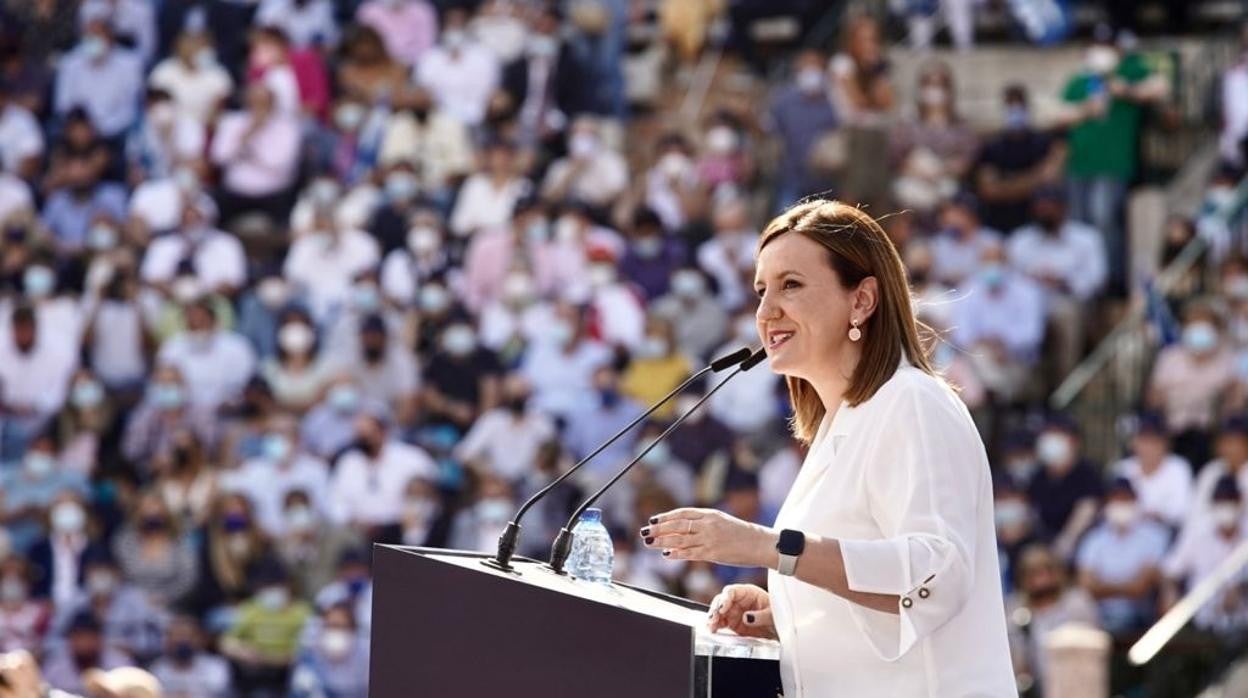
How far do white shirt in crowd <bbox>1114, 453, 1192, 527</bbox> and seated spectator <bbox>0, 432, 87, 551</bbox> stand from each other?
6099mm

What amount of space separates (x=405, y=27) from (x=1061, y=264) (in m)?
5.70

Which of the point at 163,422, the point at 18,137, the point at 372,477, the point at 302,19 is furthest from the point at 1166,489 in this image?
the point at 18,137

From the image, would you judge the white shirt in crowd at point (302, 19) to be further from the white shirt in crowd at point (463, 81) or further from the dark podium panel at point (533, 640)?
the dark podium panel at point (533, 640)

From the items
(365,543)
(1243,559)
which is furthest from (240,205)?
(1243,559)

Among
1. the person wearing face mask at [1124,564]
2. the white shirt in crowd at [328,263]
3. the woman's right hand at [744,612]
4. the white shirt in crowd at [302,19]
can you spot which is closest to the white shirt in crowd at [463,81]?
the white shirt in crowd at [302,19]

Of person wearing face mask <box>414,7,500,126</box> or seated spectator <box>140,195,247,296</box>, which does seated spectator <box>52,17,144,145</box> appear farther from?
person wearing face mask <box>414,7,500,126</box>

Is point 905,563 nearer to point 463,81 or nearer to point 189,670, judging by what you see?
point 189,670

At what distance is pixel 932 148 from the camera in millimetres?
17141

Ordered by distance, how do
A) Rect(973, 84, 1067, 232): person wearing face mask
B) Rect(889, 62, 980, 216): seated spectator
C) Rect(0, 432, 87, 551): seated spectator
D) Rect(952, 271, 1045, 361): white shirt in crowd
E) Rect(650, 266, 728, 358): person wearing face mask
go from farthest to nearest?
Rect(889, 62, 980, 216): seated spectator → Rect(973, 84, 1067, 232): person wearing face mask → Rect(650, 266, 728, 358): person wearing face mask → Rect(952, 271, 1045, 361): white shirt in crowd → Rect(0, 432, 87, 551): seated spectator

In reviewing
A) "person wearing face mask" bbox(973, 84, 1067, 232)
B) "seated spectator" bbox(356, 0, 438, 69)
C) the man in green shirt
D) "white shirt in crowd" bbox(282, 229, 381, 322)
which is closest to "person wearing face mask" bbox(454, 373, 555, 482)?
"white shirt in crowd" bbox(282, 229, 381, 322)

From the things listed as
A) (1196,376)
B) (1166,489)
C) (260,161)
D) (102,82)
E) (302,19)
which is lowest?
(1166,489)

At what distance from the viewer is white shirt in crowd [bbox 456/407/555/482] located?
1462 cm

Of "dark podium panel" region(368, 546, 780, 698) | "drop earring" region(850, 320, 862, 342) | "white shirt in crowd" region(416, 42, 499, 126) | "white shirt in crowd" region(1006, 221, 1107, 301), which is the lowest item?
"dark podium panel" region(368, 546, 780, 698)

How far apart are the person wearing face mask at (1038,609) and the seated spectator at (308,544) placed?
365 centimetres
